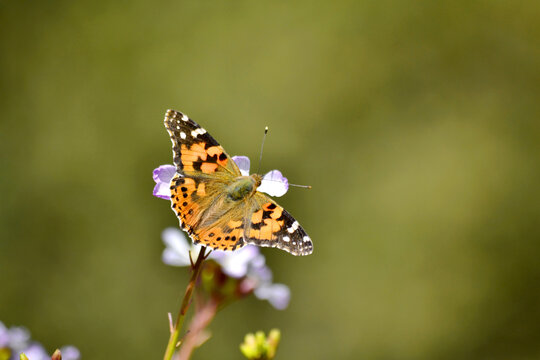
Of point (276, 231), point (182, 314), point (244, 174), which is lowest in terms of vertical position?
point (182, 314)

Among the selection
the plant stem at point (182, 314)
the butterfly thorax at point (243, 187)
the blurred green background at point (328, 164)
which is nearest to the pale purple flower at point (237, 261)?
the butterfly thorax at point (243, 187)

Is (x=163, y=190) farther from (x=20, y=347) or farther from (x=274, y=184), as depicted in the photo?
(x=20, y=347)

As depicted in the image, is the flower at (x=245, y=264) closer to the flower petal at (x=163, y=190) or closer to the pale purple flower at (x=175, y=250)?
the pale purple flower at (x=175, y=250)

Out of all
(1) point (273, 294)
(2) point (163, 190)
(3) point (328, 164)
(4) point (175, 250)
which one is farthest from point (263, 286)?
(3) point (328, 164)

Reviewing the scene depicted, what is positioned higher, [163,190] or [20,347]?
[163,190]

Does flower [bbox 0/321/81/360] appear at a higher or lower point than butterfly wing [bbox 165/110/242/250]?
lower

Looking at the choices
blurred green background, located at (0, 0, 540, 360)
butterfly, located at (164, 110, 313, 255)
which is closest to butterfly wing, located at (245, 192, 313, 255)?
butterfly, located at (164, 110, 313, 255)

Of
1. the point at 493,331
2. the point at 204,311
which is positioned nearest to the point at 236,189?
the point at 204,311

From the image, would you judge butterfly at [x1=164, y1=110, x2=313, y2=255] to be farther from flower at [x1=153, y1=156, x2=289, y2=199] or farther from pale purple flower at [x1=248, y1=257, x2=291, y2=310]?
pale purple flower at [x1=248, y1=257, x2=291, y2=310]
